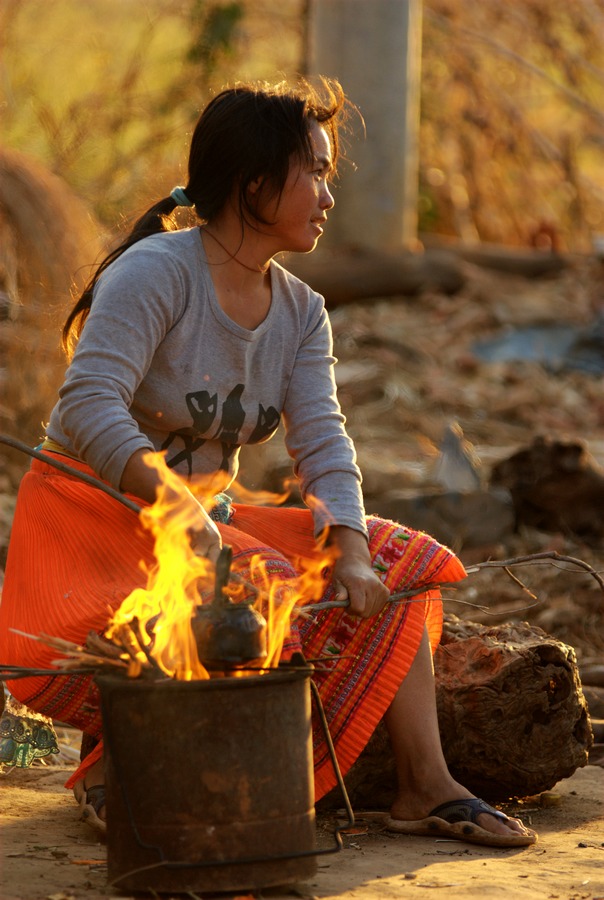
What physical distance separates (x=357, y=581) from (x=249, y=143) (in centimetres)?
95

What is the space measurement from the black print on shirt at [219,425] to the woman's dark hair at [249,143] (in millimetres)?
361

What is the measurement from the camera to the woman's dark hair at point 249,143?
261 cm

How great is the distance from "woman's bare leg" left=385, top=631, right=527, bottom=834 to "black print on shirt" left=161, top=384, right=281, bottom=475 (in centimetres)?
60

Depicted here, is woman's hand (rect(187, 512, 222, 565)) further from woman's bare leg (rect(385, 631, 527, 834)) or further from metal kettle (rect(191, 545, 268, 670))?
woman's bare leg (rect(385, 631, 527, 834))

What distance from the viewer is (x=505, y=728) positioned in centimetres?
291

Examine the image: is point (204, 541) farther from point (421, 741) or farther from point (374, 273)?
point (374, 273)

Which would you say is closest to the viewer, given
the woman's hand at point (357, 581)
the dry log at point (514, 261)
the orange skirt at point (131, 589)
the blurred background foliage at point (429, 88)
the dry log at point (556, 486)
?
the orange skirt at point (131, 589)

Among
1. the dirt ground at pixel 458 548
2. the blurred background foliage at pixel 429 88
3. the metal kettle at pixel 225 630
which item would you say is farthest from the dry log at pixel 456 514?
the blurred background foliage at pixel 429 88

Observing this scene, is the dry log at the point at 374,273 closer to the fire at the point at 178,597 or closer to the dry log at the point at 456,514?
the dry log at the point at 456,514

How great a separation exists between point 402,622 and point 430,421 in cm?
442

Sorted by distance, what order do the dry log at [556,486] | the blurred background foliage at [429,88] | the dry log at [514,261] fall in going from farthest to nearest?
the blurred background foliage at [429,88], the dry log at [514,261], the dry log at [556,486]

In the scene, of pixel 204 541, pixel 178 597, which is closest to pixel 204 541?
pixel 204 541

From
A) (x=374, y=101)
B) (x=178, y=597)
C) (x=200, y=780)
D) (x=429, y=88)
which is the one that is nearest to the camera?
(x=200, y=780)

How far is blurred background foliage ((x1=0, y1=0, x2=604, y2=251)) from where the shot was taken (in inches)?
388
